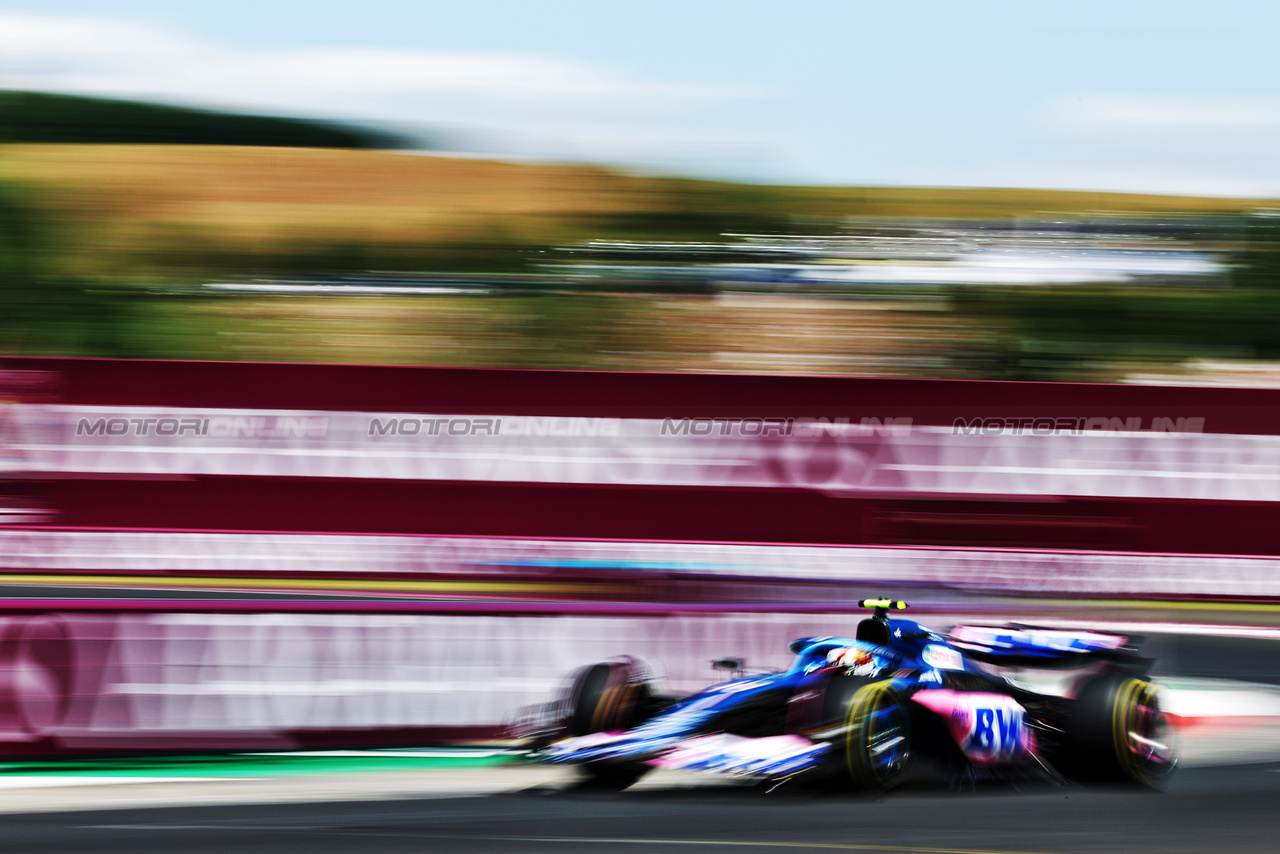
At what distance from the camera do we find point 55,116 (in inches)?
512

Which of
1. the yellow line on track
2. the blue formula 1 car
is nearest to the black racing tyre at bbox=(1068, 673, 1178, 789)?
the blue formula 1 car

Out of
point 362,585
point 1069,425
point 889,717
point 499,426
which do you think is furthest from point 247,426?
point 1069,425

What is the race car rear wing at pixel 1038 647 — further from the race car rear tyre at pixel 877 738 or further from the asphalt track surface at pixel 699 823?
the race car rear tyre at pixel 877 738

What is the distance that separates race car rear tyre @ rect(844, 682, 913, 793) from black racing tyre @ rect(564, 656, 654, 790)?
82 cm

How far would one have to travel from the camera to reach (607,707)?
4836mm

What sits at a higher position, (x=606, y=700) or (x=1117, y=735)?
(x=606, y=700)

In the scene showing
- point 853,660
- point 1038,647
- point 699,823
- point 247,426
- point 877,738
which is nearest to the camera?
point 699,823

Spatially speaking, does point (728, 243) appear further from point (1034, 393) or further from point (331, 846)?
point (331, 846)

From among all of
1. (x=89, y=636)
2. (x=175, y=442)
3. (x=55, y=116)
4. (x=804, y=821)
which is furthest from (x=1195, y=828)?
(x=55, y=116)

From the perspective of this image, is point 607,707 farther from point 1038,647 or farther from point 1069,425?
point 1069,425

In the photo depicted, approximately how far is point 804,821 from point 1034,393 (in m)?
3.26

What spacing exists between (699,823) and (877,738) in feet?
2.39

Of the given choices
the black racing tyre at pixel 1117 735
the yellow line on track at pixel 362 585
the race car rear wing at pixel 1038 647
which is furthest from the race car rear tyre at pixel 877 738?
the yellow line on track at pixel 362 585

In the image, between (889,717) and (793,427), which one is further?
(793,427)
